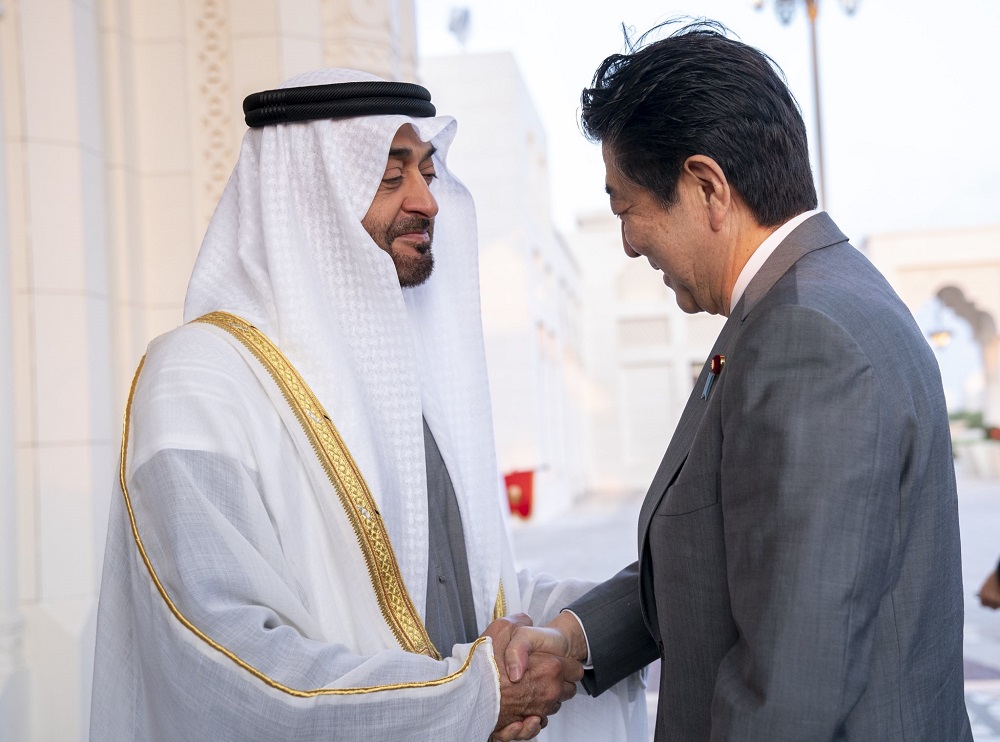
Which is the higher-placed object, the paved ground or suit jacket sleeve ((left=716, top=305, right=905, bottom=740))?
suit jacket sleeve ((left=716, top=305, right=905, bottom=740))

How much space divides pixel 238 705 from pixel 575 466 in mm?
23527

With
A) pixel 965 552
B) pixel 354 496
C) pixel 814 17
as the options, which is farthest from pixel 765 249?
pixel 814 17

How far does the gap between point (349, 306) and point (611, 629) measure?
2.25 ft

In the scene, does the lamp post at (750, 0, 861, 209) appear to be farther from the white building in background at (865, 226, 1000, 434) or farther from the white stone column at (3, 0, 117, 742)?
the white building in background at (865, 226, 1000, 434)

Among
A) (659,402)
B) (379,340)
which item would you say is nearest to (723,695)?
(379,340)

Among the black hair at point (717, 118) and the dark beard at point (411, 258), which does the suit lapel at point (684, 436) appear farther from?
the dark beard at point (411, 258)

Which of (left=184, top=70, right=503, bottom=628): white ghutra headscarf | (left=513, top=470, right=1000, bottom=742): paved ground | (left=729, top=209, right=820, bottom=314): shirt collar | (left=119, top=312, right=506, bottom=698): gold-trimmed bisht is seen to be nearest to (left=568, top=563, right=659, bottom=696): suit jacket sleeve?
(left=184, top=70, right=503, bottom=628): white ghutra headscarf

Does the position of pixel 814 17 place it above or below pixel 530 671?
above

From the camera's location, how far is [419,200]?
178 centimetres

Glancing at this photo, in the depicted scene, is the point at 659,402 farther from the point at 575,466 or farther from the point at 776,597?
the point at 776,597

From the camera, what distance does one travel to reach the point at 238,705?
1.27 m

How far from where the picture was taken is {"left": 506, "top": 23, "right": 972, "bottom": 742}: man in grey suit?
39.7 inches

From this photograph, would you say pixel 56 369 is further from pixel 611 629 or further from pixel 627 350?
pixel 627 350

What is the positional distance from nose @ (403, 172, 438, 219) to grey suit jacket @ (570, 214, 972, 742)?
2.37 feet
